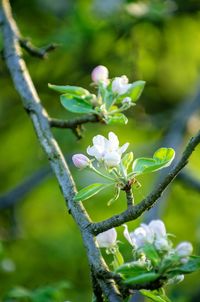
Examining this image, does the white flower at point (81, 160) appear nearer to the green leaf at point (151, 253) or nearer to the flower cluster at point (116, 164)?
the flower cluster at point (116, 164)

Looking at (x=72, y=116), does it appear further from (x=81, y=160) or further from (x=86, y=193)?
(x=86, y=193)

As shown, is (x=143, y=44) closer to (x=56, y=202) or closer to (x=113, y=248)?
(x=56, y=202)

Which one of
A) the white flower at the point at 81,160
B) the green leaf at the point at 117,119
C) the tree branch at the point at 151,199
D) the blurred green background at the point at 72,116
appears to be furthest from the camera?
the blurred green background at the point at 72,116

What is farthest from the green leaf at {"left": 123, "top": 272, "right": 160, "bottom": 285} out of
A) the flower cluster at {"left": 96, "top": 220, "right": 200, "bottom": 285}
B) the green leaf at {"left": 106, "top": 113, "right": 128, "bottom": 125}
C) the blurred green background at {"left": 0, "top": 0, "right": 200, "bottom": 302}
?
the blurred green background at {"left": 0, "top": 0, "right": 200, "bottom": 302}

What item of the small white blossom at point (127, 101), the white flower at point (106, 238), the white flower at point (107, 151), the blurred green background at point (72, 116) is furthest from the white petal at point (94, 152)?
the blurred green background at point (72, 116)

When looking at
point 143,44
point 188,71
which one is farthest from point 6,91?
point 188,71

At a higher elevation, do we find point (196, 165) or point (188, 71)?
point (188, 71)
